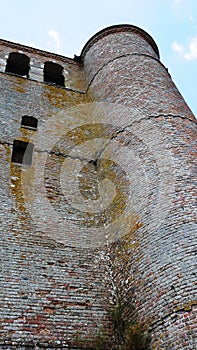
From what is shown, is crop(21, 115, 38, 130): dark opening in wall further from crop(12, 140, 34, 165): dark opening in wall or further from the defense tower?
crop(12, 140, 34, 165): dark opening in wall

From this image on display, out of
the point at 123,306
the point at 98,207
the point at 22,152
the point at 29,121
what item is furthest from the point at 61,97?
the point at 123,306

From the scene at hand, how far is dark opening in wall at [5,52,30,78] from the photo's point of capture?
14.1m

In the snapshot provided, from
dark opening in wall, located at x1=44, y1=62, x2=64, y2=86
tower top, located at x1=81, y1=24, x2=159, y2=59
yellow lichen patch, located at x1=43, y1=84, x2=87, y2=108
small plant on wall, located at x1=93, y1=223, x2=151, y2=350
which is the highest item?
tower top, located at x1=81, y1=24, x2=159, y2=59

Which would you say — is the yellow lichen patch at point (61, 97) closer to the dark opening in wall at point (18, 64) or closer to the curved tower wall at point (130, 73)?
the curved tower wall at point (130, 73)

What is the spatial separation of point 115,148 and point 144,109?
120 cm

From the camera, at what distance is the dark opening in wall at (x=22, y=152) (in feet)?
30.3

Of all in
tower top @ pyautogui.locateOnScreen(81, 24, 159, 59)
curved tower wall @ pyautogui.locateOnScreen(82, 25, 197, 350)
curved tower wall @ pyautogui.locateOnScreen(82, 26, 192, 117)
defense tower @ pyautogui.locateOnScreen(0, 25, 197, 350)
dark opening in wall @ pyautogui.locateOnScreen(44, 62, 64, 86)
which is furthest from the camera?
dark opening in wall @ pyautogui.locateOnScreen(44, 62, 64, 86)

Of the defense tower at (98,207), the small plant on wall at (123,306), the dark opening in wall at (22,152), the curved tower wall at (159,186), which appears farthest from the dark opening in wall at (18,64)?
the small plant on wall at (123,306)

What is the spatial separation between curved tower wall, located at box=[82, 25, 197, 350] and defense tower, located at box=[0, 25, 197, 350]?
0.07 feet

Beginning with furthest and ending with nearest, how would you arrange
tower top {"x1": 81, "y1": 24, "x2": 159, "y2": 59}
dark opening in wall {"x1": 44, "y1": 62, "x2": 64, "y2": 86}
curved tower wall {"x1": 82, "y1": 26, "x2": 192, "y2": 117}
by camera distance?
dark opening in wall {"x1": 44, "y1": 62, "x2": 64, "y2": 86} < tower top {"x1": 81, "y1": 24, "x2": 159, "y2": 59} < curved tower wall {"x1": 82, "y1": 26, "x2": 192, "y2": 117}

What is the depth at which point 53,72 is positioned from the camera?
1452 cm

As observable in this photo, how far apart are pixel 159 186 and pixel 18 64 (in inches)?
380

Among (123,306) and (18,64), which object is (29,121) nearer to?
(18,64)

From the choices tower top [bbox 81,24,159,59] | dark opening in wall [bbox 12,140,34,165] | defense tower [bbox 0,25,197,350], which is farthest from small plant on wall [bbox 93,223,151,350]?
tower top [bbox 81,24,159,59]
